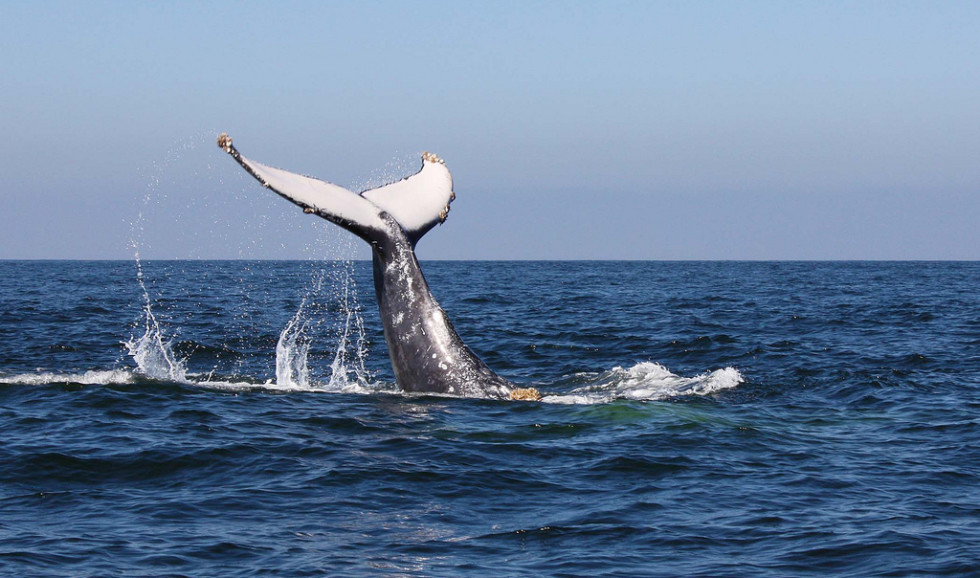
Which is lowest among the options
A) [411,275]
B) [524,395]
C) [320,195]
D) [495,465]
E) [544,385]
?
[495,465]

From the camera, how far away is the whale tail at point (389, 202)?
1147cm

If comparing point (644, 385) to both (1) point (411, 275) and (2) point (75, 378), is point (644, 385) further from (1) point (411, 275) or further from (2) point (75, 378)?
(2) point (75, 378)

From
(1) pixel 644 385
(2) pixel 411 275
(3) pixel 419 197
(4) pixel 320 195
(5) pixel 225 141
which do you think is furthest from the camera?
(1) pixel 644 385

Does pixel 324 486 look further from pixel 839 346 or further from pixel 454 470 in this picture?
pixel 839 346

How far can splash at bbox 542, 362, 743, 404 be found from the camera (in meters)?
15.0

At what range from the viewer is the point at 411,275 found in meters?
12.8

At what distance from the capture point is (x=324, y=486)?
10016 mm

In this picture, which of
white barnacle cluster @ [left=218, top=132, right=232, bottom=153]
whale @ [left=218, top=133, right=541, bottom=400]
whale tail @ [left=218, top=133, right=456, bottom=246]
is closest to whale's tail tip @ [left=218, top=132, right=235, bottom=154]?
white barnacle cluster @ [left=218, top=132, right=232, bottom=153]

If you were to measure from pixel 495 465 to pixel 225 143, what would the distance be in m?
3.85

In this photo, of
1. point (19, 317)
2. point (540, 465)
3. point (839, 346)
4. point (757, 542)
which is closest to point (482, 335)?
point (839, 346)

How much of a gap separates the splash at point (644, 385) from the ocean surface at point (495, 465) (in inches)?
3.1

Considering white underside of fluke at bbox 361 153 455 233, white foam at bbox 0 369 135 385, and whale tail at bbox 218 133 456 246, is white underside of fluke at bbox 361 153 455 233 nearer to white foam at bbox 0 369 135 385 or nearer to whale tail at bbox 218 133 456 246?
whale tail at bbox 218 133 456 246

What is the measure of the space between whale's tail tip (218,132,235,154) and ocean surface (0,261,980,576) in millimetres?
2909

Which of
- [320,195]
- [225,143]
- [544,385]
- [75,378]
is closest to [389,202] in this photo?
[320,195]
